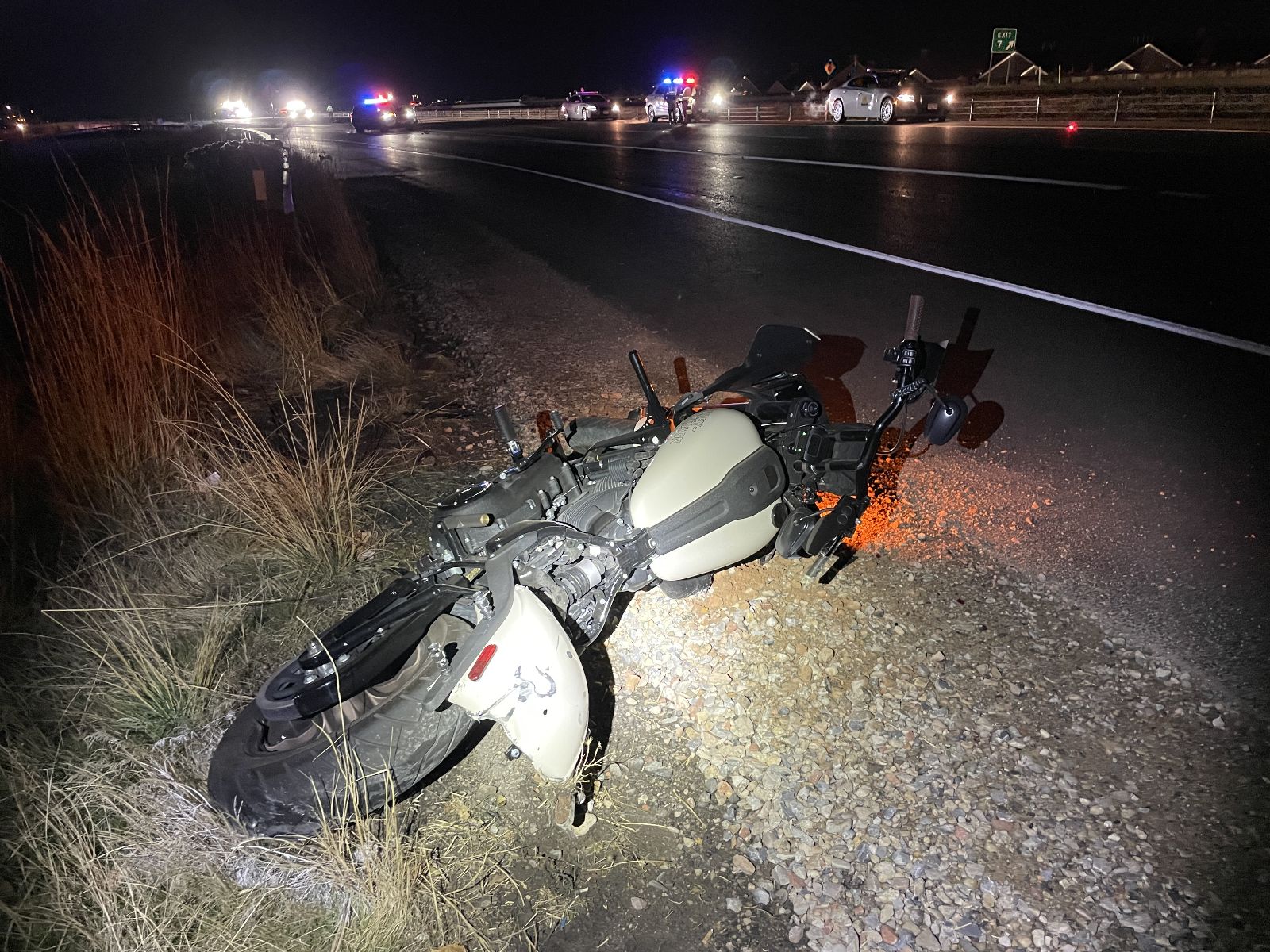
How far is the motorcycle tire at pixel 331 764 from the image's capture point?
237cm

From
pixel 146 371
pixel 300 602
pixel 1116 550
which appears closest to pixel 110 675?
pixel 300 602

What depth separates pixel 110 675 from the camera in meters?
3.15

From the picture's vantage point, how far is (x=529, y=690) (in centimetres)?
221

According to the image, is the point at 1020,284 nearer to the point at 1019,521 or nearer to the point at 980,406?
the point at 980,406

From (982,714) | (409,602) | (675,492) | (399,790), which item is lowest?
(982,714)

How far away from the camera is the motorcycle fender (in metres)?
2.20

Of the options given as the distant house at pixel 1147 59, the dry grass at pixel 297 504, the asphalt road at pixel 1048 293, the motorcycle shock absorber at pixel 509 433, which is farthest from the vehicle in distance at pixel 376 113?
the motorcycle shock absorber at pixel 509 433

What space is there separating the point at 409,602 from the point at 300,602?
1.55m

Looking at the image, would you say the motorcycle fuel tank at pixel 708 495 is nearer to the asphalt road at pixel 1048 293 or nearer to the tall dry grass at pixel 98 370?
the asphalt road at pixel 1048 293

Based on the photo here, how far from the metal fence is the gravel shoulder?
19.1 metres

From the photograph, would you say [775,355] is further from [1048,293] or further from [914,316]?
[1048,293]

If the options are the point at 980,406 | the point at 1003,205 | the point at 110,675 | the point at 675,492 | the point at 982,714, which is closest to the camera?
the point at 675,492

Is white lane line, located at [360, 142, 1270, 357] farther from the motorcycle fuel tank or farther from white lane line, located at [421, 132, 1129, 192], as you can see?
the motorcycle fuel tank

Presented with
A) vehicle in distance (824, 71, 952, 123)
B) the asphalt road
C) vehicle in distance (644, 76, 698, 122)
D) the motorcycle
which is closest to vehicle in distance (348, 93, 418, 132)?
vehicle in distance (644, 76, 698, 122)
